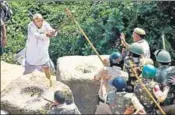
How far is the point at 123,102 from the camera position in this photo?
7.64 meters

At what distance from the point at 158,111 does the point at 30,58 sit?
2.83 metres

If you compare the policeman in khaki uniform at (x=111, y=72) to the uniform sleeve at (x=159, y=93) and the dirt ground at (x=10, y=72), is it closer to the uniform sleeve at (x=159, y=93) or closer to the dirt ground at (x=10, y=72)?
the uniform sleeve at (x=159, y=93)

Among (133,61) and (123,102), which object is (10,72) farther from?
(123,102)

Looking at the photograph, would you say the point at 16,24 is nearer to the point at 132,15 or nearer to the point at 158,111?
the point at 132,15

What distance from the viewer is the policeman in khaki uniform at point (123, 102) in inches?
300

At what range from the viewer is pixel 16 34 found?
13.9 metres

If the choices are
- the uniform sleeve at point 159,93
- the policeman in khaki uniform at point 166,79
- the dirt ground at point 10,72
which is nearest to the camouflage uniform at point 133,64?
the policeman in khaki uniform at point 166,79

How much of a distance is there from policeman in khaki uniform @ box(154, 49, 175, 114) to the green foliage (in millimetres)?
3887

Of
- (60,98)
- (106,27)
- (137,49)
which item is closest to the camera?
(60,98)

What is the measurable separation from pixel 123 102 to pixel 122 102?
0.01 metres

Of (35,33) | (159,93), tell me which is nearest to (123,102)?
(159,93)

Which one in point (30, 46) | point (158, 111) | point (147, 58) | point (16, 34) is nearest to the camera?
point (158, 111)

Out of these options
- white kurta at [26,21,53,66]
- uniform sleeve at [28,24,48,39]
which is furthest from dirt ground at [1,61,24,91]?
uniform sleeve at [28,24,48,39]

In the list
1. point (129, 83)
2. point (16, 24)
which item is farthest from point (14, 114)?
point (16, 24)
